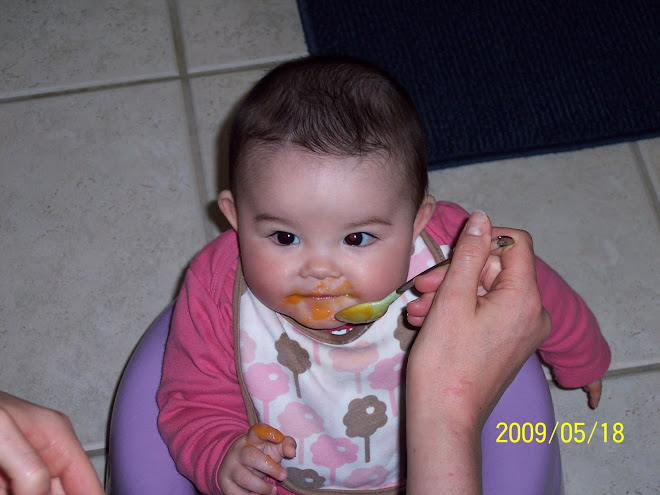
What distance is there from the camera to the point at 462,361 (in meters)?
0.61

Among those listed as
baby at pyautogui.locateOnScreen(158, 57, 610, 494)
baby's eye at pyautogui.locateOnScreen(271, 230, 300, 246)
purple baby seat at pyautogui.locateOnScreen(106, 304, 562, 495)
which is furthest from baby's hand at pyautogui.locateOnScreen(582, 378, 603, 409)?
baby's eye at pyautogui.locateOnScreen(271, 230, 300, 246)

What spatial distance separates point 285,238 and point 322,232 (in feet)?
0.15

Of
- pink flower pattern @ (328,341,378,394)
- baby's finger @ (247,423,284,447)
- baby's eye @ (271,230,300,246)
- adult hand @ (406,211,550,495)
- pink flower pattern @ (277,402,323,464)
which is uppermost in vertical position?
baby's eye @ (271,230,300,246)

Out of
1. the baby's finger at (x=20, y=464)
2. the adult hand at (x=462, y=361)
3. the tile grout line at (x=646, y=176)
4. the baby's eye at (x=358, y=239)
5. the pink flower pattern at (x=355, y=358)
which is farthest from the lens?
the tile grout line at (x=646, y=176)

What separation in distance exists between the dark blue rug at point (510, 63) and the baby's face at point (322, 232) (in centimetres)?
49

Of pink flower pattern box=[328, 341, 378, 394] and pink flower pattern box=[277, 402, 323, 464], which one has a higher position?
pink flower pattern box=[328, 341, 378, 394]

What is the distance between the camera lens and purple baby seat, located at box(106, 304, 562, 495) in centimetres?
78

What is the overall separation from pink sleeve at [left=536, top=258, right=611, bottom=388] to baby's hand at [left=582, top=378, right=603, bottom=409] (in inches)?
1.2

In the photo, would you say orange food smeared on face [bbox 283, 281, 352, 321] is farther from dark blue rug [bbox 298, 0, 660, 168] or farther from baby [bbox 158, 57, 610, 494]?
dark blue rug [bbox 298, 0, 660, 168]

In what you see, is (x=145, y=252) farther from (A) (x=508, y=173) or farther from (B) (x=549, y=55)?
(B) (x=549, y=55)

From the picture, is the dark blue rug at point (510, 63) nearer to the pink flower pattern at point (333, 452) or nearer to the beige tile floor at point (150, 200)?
the beige tile floor at point (150, 200)

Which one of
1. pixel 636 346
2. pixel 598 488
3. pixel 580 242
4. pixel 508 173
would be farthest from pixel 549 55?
pixel 598 488

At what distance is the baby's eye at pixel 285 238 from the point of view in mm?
699

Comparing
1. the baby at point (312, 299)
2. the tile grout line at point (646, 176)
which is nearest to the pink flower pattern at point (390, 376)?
the baby at point (312, 299)
